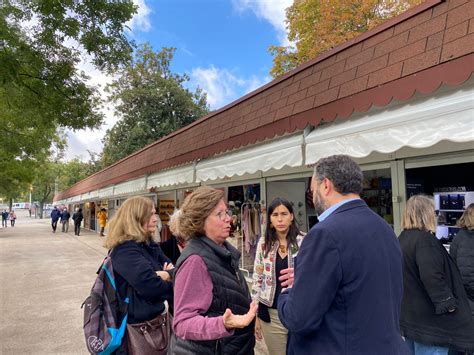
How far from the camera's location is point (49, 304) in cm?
633

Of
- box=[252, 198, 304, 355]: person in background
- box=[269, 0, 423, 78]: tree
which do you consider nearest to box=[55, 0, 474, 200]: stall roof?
box=[252, 198, 304, 355]: person in background

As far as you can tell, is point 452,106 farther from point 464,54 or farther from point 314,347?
point 314,347

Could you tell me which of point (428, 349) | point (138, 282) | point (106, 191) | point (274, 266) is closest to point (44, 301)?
point (138, 282)

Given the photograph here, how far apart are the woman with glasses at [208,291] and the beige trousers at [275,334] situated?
91 centimetres

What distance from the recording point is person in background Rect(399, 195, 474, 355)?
98.9 inches

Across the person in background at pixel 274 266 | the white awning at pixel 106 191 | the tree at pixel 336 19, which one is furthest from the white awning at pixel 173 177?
the tree at pixel 336 19

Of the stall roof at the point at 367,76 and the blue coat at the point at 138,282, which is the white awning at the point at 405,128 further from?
the blue coat at the point at 138,282

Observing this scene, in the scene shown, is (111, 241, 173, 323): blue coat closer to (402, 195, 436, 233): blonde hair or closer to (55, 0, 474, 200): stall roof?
(402, 195, 436, 233): blonde hair

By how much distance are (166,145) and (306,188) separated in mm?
3741

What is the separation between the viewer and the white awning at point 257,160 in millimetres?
4047

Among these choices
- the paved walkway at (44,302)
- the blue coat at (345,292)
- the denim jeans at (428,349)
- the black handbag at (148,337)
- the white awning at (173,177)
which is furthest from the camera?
the white awning at (173,177)

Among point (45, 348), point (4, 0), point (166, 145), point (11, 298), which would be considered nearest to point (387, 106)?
point (45, 348)

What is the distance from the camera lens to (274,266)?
9.33 feet

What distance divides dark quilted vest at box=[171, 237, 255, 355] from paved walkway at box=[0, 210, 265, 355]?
8.69 ft
